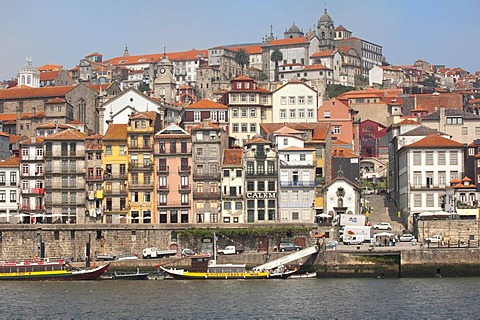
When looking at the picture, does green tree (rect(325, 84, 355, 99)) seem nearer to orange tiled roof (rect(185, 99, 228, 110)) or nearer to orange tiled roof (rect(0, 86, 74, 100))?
orange tiled roof (rect(0, 86, 74, 100))

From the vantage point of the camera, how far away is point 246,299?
65.9 m

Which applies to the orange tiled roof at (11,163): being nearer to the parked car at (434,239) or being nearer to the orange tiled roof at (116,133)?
the orange tiled roof at (116,133)

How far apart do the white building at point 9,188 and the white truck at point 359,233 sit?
33.4 meters

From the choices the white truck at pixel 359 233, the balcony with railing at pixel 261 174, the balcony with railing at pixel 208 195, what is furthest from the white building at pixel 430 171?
the balcony with railing at pixel 208 195

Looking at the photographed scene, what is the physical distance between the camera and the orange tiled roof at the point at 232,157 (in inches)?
3691

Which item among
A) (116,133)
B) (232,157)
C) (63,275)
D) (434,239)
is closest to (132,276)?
(63,275)

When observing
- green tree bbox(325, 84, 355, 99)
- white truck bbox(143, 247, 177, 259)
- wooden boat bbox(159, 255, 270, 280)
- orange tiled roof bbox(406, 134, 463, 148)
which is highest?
green tree bbox(325, 84, 355, 99)

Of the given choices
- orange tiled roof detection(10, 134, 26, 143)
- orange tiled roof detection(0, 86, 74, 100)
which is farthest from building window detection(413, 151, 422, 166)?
orange tiled roof detection(0, 86, 74, 100)

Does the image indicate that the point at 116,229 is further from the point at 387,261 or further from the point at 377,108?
the point at 377,108

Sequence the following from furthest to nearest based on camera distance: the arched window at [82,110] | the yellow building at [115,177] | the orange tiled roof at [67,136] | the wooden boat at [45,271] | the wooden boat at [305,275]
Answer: the arched window at [82,110]
the orange tiled roof at [67,136]
the yellow building at [115,177]
the wooden boat at [45,271]
the wooden boat at [305,275]

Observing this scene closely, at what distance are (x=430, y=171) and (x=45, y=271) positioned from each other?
119 ft

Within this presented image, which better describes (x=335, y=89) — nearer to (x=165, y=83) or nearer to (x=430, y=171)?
(x=165, y=83)

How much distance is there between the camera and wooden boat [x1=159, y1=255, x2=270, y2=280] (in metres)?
78.1

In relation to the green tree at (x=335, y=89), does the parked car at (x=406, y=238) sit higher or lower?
lower
